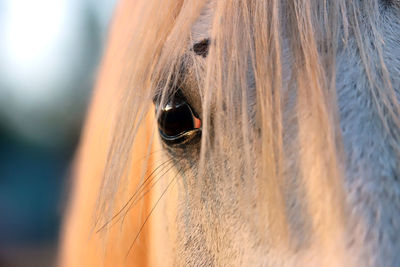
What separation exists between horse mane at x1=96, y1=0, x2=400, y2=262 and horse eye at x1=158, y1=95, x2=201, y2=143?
0.08ft

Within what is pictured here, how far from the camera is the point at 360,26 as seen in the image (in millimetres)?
508

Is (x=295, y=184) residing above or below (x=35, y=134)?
below

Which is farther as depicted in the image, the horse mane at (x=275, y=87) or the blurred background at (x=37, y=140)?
the blurred background at (x=37, y=140)

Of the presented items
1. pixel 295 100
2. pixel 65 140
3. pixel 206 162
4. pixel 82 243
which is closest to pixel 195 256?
pixel 206 162

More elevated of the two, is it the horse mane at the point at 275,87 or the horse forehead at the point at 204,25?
the horse forehead at the point at 204,25

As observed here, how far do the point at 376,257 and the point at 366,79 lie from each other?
0.68 ft

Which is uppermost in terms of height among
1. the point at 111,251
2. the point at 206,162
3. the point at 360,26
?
the point at 360,26

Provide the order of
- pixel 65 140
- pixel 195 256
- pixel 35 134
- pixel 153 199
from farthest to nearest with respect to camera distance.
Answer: pixel 35 134 → pixel 65 140 → pixel 153 199 → pixel 195 256

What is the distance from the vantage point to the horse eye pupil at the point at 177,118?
0.59m

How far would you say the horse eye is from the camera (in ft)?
1.92

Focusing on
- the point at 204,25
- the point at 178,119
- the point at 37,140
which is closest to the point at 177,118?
the point at 178,119

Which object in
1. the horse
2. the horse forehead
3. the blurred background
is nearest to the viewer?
the horse

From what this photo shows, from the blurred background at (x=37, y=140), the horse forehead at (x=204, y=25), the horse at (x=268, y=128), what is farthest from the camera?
the blurred background at (x=37, y=140)

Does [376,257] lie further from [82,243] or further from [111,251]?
[82,243]
